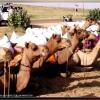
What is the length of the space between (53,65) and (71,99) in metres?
7.84

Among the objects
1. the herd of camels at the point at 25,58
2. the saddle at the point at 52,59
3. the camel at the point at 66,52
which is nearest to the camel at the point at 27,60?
the herd of camels at the point at 25,58

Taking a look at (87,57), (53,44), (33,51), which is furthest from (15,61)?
(87,57)

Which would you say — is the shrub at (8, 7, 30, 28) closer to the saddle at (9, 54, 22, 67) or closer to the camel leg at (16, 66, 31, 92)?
the saddle at (9, 54, 22, 67)

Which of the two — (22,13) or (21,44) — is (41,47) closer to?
(21,44)

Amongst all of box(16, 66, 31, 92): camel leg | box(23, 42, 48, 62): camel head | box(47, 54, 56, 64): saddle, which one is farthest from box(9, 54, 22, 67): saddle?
box(47, 54, 56, 64): saddle

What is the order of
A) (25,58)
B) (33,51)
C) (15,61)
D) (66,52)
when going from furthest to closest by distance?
(66,52) < (15,61) < (25,58) < (33,51)

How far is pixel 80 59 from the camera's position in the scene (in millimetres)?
15125

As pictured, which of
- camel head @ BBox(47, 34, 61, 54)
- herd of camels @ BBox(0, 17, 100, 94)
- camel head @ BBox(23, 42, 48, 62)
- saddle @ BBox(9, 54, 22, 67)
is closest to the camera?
camel head @ BBox(23, 42, 48, 62)

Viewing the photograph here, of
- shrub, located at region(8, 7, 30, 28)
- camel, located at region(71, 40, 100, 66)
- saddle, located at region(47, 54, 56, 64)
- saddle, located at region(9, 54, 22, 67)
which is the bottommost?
shrub, located at region(8, 7, 30, 28)

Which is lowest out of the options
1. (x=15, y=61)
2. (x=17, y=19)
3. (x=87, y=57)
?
(x=17, y=19)

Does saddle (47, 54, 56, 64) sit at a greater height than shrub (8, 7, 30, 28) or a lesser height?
greater

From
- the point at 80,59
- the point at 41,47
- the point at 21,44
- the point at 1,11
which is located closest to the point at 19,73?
the point at 41,47

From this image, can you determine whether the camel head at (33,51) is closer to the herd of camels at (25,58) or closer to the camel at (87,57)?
the herd of camels at (25,58)

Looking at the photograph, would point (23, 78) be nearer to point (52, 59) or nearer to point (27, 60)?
point (27, 60)
